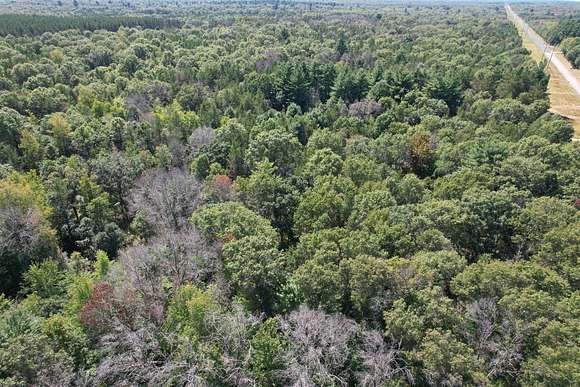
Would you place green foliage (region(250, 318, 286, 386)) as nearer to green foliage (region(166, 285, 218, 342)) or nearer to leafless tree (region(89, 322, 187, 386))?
green foliage (region(166, 285, 218, 342))

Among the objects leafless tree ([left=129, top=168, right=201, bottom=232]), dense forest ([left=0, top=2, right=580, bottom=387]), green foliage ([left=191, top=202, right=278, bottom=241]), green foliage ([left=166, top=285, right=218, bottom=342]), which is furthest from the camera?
leafless tree ([left=129, top=168, right=201, bottom=232])

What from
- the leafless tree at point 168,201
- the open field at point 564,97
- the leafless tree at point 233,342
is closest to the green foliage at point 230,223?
the leafless tree at point 168,201

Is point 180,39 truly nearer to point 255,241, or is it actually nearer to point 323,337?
point 255,241

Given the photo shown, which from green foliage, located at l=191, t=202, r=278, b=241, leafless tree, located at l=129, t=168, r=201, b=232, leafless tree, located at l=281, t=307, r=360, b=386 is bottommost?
leafless tree, located at l=129, t=168, r=201, b=232

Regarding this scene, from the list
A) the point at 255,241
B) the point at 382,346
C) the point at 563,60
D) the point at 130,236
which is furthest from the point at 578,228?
the point at 563,60

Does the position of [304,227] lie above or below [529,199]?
below

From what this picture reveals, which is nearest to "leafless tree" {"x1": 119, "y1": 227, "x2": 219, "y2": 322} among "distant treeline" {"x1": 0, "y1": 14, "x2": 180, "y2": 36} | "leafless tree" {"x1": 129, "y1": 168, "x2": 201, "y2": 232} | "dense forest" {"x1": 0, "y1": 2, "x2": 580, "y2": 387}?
"dense forest" {"x1": 0, "y1": 2, "x2": 580, "y2": 387}

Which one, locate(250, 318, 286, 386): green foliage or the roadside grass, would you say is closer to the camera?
locate(250, 318, 286, 386): green foliage
